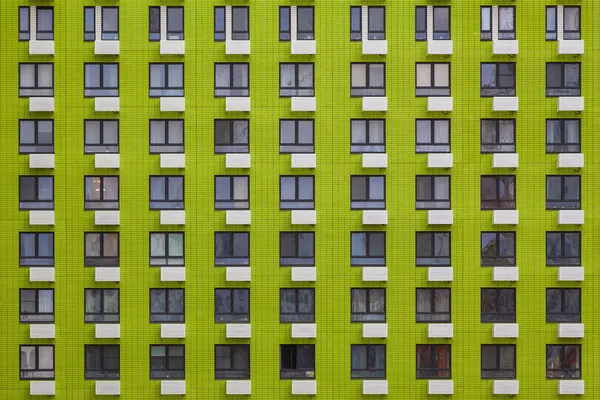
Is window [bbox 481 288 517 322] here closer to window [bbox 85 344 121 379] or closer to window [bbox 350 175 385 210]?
window [bbox 350 175 385 210]

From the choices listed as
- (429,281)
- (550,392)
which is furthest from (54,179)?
(550,392)

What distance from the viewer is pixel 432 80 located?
76.2 feet

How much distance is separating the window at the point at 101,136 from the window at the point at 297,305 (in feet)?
28.0

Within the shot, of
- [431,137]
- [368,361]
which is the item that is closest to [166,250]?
Answer: [368,361]

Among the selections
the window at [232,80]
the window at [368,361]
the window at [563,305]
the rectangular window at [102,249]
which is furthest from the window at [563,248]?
the rectangular window at [102,249]

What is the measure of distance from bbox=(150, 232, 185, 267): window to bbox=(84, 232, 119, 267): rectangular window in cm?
140

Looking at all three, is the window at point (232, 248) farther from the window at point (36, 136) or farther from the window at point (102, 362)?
the window at point (36, 136)

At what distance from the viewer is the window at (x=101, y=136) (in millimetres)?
23172

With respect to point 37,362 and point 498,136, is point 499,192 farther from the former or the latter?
point 37,362

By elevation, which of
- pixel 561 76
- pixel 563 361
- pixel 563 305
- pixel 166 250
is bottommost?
pixel 563 361

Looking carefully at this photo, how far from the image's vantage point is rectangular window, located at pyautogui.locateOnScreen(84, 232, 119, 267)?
75.9 feet

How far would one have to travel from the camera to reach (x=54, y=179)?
23.1 meters

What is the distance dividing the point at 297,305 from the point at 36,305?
391 inches

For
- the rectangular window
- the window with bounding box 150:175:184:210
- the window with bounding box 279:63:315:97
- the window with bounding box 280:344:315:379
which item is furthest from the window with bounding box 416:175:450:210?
the rectangular window
